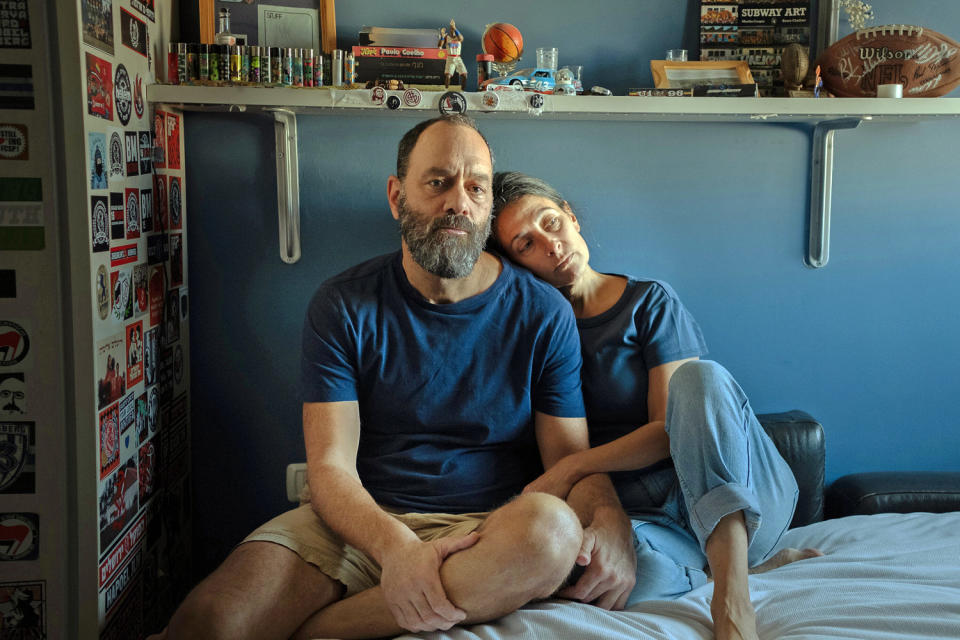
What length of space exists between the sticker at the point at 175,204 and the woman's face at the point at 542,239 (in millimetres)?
704

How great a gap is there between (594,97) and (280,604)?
1153mm

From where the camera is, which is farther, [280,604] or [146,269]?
[146,269]

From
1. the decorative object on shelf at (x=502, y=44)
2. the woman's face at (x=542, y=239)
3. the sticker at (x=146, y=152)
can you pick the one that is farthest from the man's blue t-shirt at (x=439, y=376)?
the decorative object on shelf at (x=502, y=44)

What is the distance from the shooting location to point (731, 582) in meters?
1.28

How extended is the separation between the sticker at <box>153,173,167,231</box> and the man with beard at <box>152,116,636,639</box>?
398 millimetres

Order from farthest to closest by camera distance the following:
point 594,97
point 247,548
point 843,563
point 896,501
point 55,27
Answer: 1. point 896,501
2. point 594,97
3. point 843,563
4. point 247,548
5. point 55,27

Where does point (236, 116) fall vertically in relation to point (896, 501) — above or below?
above

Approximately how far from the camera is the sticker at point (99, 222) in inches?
53.1

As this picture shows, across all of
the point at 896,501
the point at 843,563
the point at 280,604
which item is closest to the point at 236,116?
the point at 280,604

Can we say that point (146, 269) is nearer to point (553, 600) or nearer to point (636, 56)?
point (553, 600)

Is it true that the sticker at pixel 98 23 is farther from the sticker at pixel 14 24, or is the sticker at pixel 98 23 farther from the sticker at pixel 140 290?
the sticker at pixel 140 290

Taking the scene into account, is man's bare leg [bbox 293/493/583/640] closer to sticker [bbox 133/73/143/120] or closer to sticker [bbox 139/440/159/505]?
sticker [bbox 139/440/159/505]

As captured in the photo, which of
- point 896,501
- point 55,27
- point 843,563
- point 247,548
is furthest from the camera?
point 896,501

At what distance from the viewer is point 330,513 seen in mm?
1403
